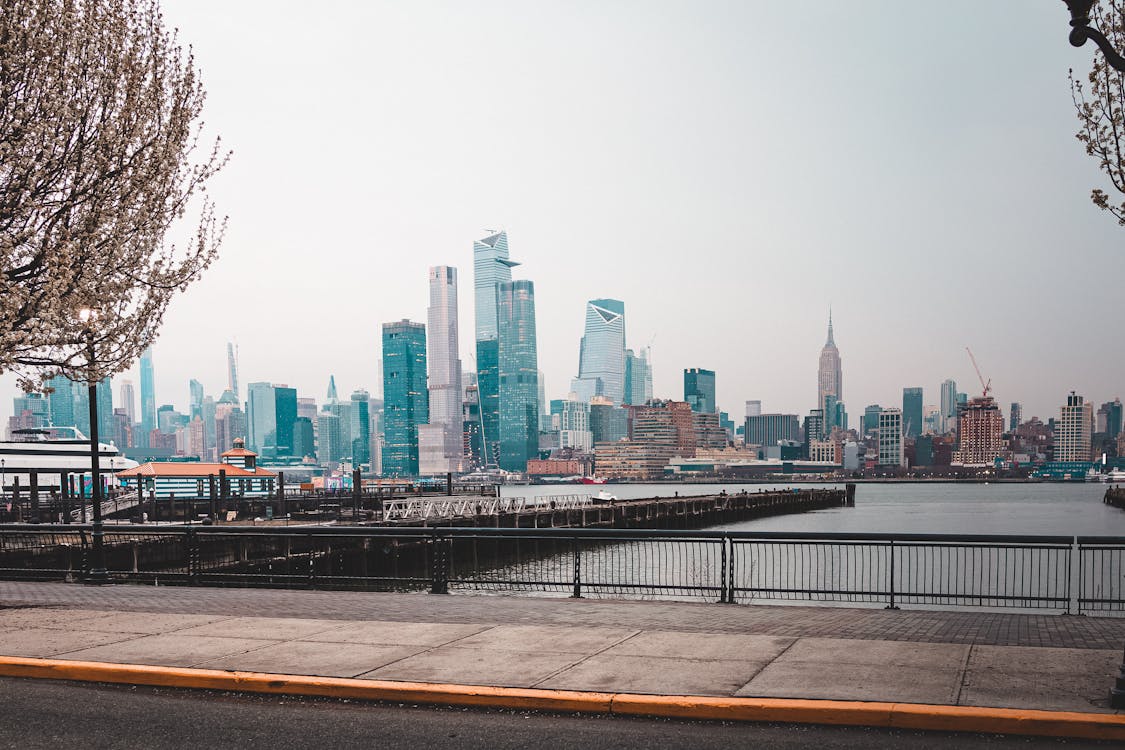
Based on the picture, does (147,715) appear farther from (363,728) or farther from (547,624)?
(547,624)

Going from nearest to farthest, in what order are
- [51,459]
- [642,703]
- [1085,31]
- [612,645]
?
[1085,31] < [642,703] < [612,645] < [51,459]

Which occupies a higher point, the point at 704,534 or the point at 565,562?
the point at 704,534

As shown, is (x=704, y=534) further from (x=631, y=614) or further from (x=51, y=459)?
(x=51, y=459)

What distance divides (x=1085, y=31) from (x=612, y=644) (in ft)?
27.7

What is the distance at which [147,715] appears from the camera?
30.2ft

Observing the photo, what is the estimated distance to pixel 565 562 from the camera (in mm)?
54344

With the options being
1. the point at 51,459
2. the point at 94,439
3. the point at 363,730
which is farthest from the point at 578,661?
the point at 51,459

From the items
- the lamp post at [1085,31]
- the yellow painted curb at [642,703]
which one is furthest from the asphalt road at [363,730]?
the lamp post at [1085,31]

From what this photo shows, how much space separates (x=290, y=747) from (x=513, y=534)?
9220 mm

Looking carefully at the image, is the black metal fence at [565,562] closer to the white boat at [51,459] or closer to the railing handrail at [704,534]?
the railing handrail at [704,534]

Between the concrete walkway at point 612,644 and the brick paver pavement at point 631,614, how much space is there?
0.13ft

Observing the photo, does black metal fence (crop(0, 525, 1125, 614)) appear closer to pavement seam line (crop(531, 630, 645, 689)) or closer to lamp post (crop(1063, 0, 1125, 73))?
pavement seam line (crop(531, 630, 645, 689))

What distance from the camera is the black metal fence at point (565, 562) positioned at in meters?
15.7

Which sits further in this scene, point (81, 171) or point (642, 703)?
point (81, 171)
